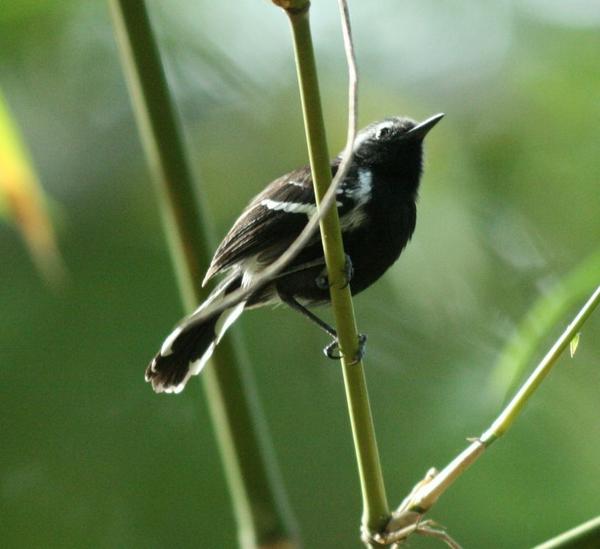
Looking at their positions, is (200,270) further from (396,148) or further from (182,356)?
(396,148)

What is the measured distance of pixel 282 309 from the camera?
3.84 m

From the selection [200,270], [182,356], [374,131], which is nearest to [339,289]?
[200,270]

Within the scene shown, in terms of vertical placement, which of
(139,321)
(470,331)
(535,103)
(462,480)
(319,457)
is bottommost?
(462,480)

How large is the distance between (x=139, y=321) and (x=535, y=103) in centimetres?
177

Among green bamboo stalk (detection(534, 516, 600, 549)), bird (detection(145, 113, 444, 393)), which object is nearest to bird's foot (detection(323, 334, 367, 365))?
bird (detection(145, 113, 444, 393))

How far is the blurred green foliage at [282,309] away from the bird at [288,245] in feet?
1.76

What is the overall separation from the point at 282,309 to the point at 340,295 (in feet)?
6.84

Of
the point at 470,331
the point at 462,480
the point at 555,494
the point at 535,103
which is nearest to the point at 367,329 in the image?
the point at 470,331

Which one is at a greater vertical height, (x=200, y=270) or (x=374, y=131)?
(x=200, y=270)

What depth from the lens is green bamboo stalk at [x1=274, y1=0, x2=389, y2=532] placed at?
1.46 metres

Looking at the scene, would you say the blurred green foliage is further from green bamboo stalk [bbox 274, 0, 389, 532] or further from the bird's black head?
green bamboo stalk [bbox 274, 0, 389, 532]

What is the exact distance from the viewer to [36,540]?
3.06m

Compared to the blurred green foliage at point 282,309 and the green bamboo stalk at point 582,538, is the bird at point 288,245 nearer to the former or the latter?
the blurred green foliage at point 282,309

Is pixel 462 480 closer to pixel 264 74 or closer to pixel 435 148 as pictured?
pixel 435 148
